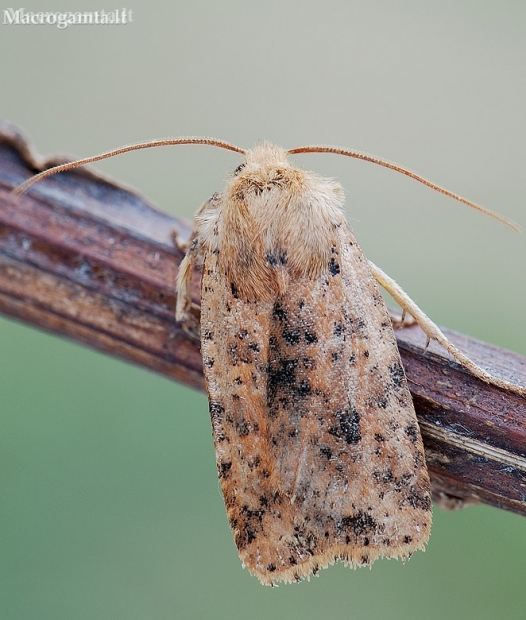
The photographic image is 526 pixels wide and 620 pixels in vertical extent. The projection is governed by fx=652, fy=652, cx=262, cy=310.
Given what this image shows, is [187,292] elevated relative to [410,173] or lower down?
lower down

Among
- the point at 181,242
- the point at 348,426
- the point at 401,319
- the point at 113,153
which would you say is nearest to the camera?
the point at 348,426

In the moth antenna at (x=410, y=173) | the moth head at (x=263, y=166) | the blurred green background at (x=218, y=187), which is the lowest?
the blurred green background at (x=218, y=187)

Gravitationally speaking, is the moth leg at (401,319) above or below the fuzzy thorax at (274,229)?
below

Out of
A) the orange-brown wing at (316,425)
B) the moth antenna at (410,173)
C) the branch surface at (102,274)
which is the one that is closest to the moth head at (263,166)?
the moth antenna at (410,173)

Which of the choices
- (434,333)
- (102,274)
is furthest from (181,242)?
(434,333)

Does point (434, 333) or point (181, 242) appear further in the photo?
point (181, 242)

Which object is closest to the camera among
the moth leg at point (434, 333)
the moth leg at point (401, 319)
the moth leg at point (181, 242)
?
the moth leg at point (434, 333)

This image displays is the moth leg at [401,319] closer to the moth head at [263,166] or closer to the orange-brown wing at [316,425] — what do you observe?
the orange-brown wing at [316,425]

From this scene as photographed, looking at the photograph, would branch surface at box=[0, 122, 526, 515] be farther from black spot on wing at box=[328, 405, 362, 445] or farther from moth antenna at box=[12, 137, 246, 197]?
black spot on wing at box=[328, 405, 362, 445]

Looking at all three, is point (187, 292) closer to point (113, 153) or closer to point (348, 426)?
point (113, 153)

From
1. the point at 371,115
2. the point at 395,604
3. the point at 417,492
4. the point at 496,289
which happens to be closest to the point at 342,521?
the point at 417,492
